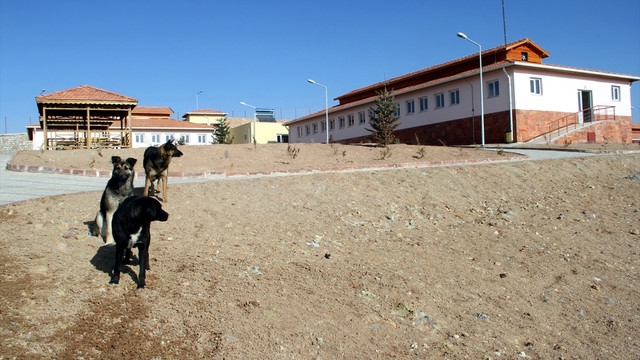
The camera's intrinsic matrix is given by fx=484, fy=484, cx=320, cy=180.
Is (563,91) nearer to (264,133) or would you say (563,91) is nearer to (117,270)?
(117,270)

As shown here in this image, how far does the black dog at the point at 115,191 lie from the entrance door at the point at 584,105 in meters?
32.2

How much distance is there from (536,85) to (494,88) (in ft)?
8.43

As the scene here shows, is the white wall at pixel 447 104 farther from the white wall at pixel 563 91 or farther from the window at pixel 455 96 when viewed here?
the white wall at pixel 563 91

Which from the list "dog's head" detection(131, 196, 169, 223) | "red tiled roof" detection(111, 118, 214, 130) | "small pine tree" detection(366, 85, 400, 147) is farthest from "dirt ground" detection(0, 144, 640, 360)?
"red tiled roof" detection(111, 118, 214, 130)

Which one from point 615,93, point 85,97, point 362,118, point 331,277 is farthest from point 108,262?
point 615,93

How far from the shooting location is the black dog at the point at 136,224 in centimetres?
425

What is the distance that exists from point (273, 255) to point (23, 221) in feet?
11.4

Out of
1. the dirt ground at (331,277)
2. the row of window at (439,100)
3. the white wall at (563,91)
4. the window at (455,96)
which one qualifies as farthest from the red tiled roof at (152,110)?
the dirt ground at (331,277)

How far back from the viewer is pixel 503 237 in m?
8.31

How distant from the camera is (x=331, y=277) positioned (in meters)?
5.60

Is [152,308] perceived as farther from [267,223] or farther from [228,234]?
[267,223]

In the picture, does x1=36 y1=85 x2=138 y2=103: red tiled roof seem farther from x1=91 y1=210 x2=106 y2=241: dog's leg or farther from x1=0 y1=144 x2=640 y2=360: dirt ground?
x1=91 y1=210 x2=106 y2=241: dog's leg

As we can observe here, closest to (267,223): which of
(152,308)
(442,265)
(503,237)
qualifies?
(442,265)

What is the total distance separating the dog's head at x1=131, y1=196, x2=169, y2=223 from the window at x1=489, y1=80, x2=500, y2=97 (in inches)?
1139
